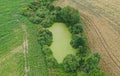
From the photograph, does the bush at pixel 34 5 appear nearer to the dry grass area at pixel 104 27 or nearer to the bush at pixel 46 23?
the dry grass area at pixel 104 27

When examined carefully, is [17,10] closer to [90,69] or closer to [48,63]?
[48,63]

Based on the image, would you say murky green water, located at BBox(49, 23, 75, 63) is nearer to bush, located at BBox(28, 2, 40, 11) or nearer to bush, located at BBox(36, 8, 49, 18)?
bush, located at BBox(36, 8, 49, 18)

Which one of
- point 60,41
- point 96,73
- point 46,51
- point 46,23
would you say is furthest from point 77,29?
point 96,73

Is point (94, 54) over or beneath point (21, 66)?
over

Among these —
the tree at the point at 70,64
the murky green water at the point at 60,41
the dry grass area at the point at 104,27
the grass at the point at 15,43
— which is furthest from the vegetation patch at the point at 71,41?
the dry grass area at the point at 104,27

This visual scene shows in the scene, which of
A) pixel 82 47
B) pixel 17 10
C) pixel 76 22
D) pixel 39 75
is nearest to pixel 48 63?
pixel 39 75

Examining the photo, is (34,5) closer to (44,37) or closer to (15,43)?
(44,37)
